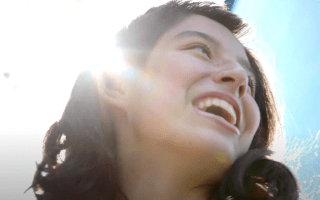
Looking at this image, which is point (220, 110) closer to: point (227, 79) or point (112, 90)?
point (227, 79)

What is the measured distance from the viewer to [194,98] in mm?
749

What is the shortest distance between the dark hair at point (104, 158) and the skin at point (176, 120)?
0.06 metres

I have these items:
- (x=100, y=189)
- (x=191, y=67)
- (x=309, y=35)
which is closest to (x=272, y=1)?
(x=309, y=35)

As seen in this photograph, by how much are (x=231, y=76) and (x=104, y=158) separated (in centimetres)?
58

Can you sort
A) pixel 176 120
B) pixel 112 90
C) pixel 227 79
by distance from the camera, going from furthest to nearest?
1. pixel 112 90
2. pixel 227 79
3. pixel 176 120

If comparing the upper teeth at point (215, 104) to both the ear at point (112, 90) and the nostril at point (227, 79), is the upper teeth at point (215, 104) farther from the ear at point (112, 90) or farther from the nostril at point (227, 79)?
the ear at point (112, 90)

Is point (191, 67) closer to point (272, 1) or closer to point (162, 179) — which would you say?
point (162, 179)

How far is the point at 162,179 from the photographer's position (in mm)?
772

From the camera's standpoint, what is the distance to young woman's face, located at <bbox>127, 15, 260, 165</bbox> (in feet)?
2.30

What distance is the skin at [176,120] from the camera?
2.31 ft

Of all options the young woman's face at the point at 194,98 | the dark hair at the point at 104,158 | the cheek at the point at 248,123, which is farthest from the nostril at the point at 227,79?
the dark hair at the point at 104,158

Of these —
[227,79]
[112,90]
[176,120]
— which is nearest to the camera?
[176,120]

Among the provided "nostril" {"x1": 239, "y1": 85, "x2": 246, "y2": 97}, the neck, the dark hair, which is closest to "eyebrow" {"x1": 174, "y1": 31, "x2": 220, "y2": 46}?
the dark hair

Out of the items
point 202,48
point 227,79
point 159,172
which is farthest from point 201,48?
point 159,172
